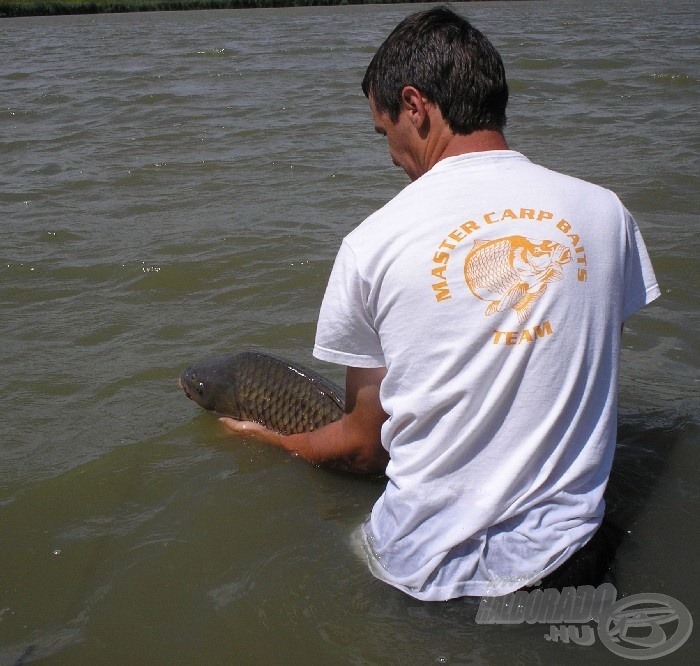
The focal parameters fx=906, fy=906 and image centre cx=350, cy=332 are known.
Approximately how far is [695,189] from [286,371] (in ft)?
14.1

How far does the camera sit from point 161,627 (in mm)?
2637

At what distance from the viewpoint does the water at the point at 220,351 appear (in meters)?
2.61

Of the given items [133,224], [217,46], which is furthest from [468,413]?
[217,46]

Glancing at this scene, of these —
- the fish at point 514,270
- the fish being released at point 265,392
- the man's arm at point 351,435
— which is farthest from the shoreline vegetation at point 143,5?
the fish at point 514,270

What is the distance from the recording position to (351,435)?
2719 mm

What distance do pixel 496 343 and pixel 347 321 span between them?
382 millimetres

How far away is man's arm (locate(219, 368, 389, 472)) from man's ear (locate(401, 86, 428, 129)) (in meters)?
0.64

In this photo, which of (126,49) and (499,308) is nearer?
(499,308)

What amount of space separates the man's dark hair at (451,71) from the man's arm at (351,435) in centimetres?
69

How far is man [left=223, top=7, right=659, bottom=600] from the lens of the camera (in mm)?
2061

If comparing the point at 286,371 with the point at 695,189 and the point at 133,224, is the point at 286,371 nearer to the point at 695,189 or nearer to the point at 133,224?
the point at 133,224

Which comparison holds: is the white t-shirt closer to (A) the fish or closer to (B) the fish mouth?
(A) the fish

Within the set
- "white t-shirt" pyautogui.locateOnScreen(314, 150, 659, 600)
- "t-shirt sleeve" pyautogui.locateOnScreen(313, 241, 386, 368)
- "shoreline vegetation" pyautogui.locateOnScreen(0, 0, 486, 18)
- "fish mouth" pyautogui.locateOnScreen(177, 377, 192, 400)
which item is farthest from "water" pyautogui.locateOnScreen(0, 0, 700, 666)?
"shoreline vegetation" pyautogui.locateOnScreen(0, 0, 486, 18)

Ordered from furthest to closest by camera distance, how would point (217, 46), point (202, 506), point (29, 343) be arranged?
1. point (217, 46)
2. point (29, 343)
3. point (202, 506)
